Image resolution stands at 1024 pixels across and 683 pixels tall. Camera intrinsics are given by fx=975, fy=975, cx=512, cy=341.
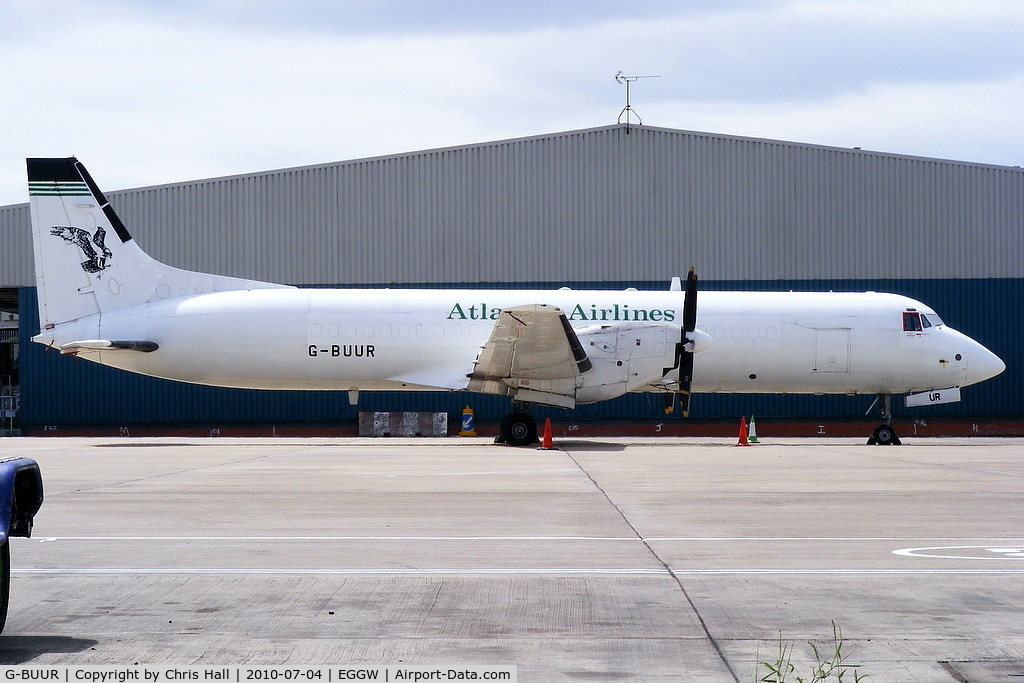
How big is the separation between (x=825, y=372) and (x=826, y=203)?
11.6 meters

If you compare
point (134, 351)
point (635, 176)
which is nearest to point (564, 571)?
point (134, 351)

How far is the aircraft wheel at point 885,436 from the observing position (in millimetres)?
25609

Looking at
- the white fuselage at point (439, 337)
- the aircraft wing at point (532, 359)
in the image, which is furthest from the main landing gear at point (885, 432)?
the aircraft wing at point (532, 359)

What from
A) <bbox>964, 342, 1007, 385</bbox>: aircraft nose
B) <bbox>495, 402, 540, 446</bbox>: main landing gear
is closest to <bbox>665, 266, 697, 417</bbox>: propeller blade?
<bbox>495, 402, 540, 446</bbox>: main landing gear

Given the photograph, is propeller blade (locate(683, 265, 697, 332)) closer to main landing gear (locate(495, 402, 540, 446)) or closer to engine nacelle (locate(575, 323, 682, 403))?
engine nacelle (locate(575, 323, 682, 403))

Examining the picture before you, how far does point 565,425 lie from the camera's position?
110 ft

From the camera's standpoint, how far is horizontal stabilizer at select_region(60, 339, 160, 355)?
79.2 feet

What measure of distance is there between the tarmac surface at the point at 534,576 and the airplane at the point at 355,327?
11.0 meters

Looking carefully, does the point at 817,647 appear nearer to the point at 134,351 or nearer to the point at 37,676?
the point at 37,676

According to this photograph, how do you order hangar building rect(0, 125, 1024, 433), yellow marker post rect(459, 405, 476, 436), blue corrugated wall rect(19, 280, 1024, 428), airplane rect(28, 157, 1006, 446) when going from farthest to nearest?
hangar building rect(0, 125, 1024, 433), blue corrugated wall rect(19, 280, 1024, 428), yellow marker post rect(459, 405, 476, 436), airplane rect(28, 157, 1006, 446)

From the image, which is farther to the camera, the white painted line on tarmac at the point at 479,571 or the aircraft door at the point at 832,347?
the aircraft door at the point at 832,347

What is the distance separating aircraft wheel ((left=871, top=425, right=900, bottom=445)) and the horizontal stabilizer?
18752 millimetres

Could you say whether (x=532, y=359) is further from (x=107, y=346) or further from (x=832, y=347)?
(x=107, y=346)

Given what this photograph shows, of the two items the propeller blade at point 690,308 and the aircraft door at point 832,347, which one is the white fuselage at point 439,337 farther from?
the propeller blade at point 690,308
